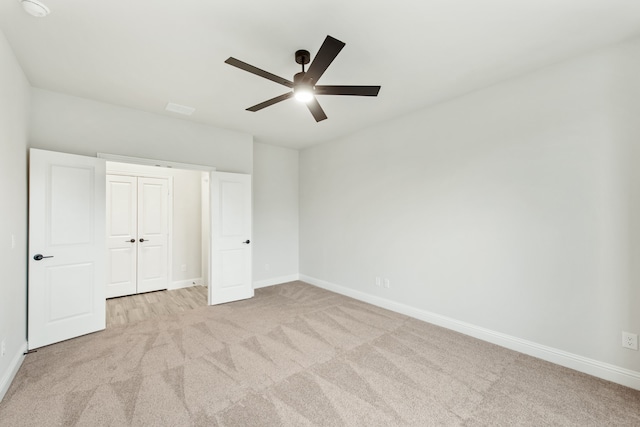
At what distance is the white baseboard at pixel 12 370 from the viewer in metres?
2.08

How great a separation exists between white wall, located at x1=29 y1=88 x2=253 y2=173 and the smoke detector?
1.57m

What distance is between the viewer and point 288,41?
222 centimetres

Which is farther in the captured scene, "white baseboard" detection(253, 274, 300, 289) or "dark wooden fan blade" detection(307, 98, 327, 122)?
"white baseboard" detection(253, 274, 300, 289)

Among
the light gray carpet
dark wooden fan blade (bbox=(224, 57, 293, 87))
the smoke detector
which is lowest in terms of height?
the light gray carpet

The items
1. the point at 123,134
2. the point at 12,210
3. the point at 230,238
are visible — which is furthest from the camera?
the point at 230,238

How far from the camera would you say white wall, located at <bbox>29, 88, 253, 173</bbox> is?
10.1 ft

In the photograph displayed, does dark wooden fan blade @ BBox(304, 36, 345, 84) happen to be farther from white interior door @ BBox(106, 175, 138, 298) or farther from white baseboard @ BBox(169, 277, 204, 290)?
white baseboard @ BBox(169, 277, 204, 290)

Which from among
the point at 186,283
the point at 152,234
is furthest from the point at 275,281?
the point at 152,234

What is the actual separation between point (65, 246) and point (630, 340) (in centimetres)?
531

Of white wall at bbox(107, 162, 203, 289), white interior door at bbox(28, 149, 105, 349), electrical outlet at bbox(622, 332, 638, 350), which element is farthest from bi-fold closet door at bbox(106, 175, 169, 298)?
electrical outlet at bbox(622, 332, 638, 350)

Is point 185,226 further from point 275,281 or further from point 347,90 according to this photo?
point 347,90

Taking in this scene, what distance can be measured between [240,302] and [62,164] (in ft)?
9.08

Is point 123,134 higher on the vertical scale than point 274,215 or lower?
higher

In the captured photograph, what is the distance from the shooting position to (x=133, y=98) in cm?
328
